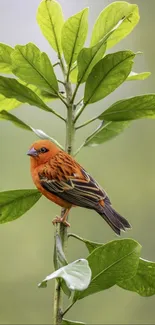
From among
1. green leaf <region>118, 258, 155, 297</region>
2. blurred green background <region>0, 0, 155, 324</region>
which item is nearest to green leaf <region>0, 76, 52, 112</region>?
→ green leaf <region>118, 258, 155, 297</region>

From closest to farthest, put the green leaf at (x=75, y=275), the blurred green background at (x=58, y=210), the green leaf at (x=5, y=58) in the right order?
the green leaf at (x=75, y=275)
the green leaf at (x=5, y=58)
the blurred green background at (x=58, y=210)

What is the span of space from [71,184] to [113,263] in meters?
0.13

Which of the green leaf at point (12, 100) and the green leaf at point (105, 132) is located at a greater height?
the green leaf at point (12, 100)

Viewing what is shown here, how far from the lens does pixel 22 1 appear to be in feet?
5.44

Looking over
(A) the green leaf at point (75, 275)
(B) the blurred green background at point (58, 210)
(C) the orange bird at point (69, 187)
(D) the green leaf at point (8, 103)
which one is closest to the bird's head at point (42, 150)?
(C) the orange bird at point (69, 187)

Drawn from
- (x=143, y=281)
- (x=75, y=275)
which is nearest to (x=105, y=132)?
(x=143, y=281)

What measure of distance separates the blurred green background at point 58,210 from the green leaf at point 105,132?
72 centimetres

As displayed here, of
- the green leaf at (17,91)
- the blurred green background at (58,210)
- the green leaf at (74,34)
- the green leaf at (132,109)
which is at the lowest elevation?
the blurred green background at (58,210)

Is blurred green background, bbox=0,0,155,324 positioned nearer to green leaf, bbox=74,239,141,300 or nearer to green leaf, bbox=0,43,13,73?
green leaf, bbox=0,43,13,73

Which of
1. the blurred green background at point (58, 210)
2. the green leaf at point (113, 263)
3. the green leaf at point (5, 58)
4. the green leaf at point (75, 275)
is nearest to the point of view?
the green leaf at point (75, 275)

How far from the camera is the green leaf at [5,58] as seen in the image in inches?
28.7

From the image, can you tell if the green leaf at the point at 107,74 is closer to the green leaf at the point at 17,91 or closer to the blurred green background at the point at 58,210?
the green leaf at the point at 17,91

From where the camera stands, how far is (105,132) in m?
0.80

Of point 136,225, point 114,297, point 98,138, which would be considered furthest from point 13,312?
point 98,138
